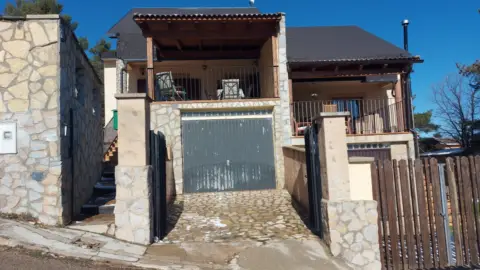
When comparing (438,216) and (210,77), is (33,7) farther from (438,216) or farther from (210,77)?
(438,216)

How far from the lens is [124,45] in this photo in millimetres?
14211

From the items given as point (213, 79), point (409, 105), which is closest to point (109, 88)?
point (213, 79)

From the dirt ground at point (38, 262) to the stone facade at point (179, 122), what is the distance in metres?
5.32

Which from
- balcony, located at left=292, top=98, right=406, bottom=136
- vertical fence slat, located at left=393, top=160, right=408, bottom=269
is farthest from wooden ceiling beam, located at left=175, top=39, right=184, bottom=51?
vertical fence slat, located at left=393, top=160, right=408, bottom=269

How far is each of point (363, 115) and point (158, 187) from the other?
10.0 m

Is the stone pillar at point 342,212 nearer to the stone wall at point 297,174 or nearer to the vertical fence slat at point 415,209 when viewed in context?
the vertical fence slat at point 415,209

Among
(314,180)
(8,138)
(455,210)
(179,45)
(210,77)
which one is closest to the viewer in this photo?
(455,210)

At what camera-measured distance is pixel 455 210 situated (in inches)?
199

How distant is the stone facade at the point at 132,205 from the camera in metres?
4.98

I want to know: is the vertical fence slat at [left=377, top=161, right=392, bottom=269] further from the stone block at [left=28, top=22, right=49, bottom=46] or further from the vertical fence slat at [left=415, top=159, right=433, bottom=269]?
the stone block at [left=28, top=22, right=49, bottom=46]

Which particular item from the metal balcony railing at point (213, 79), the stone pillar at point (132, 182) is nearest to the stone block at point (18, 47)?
the stone pillar at point (132, 182)

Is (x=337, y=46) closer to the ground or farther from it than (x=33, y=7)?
closer to the ground

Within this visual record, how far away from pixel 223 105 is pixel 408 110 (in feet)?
21.9

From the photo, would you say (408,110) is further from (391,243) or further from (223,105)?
(391,243)
